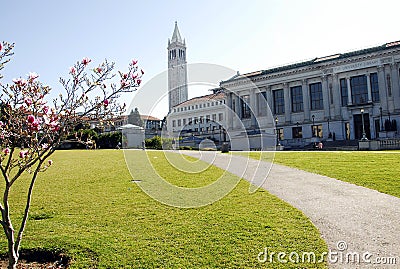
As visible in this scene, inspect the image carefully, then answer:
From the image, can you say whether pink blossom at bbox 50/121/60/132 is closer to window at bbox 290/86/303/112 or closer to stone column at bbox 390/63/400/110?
stone column at bbox 390/63/400/110

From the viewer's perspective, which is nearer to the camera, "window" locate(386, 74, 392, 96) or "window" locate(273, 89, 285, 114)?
"window" locate(386, 74, 392, 96)

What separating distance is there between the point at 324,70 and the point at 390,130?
57.8 feet

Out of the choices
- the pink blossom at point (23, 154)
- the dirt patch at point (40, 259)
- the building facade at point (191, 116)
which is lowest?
the dirt patch at point (40, 259)

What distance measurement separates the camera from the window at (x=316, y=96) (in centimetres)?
6831

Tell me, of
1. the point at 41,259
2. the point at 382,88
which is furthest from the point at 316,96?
the point at 41,259

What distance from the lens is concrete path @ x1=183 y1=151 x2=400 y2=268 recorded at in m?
6.14

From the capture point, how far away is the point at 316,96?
2717 inches

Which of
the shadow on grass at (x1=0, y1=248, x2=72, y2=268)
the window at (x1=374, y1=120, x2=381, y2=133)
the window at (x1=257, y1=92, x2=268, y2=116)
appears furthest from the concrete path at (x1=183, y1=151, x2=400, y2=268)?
the window at (x1=257, y1=92, x2=268, y2=116)

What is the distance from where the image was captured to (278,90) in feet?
244

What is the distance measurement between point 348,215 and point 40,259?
740cm

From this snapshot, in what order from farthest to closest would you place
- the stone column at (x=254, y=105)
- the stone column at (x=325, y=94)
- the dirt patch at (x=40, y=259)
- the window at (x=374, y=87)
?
1. the stone column at (x=254, y=105)
2. the stone column at (x=325, y=94)
3. the window at (x=374, y=87)
4. the dirt patch at (x=40, y=259)

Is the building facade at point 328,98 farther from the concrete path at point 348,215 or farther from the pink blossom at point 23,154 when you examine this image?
the pink blossom at point 23,154

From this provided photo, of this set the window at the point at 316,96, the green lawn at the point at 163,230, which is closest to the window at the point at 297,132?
the window at the point at 316,96

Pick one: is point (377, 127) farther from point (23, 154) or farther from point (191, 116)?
point (23, 154)
